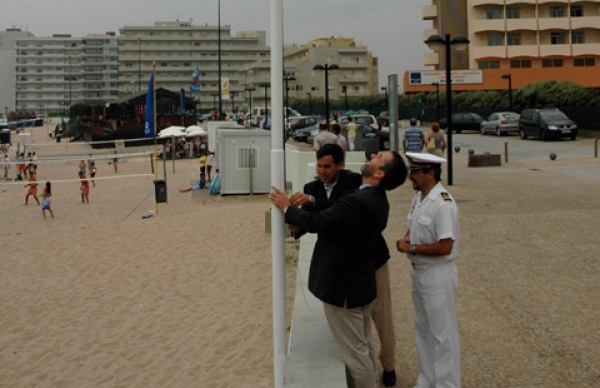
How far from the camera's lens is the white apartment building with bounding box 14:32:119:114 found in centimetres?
15488

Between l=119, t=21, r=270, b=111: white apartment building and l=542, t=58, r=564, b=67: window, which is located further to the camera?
l=119, t=21, r=270, b=111: white apartment building

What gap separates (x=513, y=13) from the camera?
6456 cm

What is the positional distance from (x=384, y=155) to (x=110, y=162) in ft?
126

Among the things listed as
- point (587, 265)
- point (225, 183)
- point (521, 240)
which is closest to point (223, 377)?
point (587, 265)

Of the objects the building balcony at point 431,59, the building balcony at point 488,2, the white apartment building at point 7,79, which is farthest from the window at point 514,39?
the white apartment building at point 7,79

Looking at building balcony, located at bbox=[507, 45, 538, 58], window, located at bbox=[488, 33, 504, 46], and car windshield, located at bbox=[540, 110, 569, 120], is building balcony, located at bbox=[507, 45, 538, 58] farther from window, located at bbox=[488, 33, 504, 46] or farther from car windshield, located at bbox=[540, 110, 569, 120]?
car windshield, located at bbox=[540, 110, 569, 120]

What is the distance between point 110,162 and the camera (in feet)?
136

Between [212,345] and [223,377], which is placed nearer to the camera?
[223,377]

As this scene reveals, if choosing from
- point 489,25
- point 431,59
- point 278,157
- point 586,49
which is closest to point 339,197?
point 278,157

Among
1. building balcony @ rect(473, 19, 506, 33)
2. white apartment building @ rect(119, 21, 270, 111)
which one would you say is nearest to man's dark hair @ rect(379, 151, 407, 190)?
building balcony @ rect(473, 19, 506, 33)

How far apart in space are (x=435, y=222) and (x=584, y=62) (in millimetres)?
65312

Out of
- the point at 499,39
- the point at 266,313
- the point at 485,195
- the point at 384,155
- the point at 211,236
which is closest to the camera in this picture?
the point at 384,155

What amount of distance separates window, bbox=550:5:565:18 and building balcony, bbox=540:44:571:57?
284 cm

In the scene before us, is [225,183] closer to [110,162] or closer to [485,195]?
[485,195]
